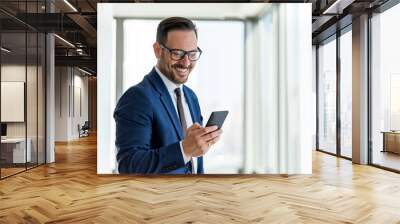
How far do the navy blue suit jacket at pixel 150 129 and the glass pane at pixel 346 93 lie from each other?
4687mm

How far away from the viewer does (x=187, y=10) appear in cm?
670

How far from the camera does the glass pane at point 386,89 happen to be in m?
7.79

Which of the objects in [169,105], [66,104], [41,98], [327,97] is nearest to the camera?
[169,105]

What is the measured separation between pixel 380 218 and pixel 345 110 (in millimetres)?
6085

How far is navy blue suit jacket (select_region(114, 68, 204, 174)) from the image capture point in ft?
19.7

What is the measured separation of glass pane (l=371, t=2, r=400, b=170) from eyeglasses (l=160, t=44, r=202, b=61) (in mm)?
3921

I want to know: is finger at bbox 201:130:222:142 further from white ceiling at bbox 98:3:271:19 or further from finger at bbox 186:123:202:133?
white ceiling at bbox 98:3:271:19

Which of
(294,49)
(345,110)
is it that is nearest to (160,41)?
(294,49)

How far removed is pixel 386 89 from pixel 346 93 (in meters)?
1.75

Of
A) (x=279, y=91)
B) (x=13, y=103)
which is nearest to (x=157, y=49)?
(x=279, y=91)

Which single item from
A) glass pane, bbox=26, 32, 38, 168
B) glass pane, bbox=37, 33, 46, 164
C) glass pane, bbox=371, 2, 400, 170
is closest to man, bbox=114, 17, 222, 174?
glass pane, bbox=26, 32, 38, 168

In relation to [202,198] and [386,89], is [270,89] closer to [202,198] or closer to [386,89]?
[202,198]

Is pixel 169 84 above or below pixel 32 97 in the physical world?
above

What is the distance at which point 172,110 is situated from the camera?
6.12 meters
